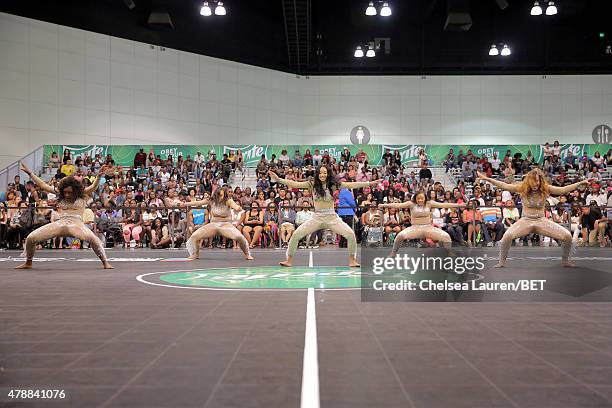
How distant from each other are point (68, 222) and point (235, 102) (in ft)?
69.2

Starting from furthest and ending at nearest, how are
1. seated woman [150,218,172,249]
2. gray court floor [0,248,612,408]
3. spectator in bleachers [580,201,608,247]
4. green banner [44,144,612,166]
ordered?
green banner [44,144,612,166] < spectator in bleachers [580,201,608,247] < seated woman [150,218,172,249] < gray court floor [0,248,612,408]


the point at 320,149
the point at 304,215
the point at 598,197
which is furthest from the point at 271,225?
the point at 598,197

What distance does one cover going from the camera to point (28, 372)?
3438mm

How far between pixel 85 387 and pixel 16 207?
15.4m

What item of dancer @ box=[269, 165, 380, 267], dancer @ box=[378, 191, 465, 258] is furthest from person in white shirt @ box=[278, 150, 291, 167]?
dancer @ box=[269, 165, 380, 267]

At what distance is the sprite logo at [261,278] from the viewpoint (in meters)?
7.93

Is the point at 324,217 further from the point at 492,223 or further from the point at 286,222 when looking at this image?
the point at 492,223

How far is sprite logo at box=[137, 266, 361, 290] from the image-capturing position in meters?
7.93

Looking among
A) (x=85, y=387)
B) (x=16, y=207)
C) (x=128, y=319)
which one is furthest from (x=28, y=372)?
(x=16, y=207)

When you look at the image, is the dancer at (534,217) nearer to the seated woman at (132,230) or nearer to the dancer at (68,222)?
the dancer at (68,222)

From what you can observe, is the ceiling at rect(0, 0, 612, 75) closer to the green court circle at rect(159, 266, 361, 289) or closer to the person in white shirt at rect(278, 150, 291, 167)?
the person in white shirt at rect(278, 150, 291, 167)

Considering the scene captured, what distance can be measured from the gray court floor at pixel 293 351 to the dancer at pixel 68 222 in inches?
138

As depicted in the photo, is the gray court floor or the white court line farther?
the gray court floor

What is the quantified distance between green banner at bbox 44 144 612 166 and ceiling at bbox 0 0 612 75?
6.85 meters
